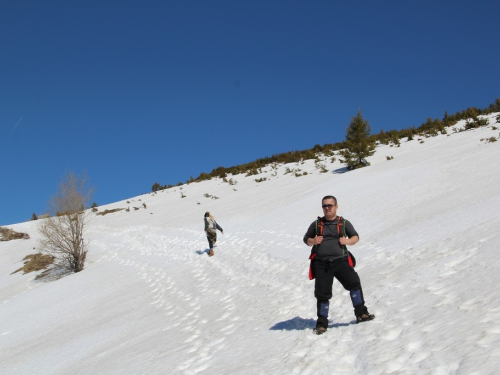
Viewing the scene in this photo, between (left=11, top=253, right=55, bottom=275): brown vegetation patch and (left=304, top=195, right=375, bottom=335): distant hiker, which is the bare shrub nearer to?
(left=11, top=253, right=55, bottom=275): brown vegetation patch

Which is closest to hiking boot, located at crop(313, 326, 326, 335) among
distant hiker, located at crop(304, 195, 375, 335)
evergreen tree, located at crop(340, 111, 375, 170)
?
distant hiker, located at crop(304, 195, 375, 335)

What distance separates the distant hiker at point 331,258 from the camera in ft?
15.1

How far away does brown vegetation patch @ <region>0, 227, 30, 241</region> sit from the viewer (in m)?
29.8

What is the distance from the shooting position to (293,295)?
7246 millimetres

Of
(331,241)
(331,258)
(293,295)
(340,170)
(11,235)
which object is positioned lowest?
(293,295)

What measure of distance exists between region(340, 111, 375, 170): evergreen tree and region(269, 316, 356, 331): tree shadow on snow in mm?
18577

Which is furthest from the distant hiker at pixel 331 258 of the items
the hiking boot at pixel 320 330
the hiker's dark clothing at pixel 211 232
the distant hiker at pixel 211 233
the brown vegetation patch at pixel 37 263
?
the brown vegetation patch at pixel 37 263

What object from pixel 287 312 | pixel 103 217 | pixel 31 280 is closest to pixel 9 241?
pixel 103 217

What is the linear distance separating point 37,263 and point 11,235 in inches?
503

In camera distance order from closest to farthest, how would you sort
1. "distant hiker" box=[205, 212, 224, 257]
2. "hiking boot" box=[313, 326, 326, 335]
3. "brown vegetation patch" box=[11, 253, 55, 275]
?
"hiking boot" box=[313, 326, 326, 335]
"distant hiker" box=[205, 212, 224, 257]
"brown vegetation patch" box=[11, 253, 55, 275]

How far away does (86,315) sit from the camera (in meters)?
10.1

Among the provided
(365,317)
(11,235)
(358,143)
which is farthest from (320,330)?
(11,235)

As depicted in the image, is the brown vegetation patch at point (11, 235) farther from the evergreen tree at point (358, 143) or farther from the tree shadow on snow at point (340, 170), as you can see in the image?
the evergreen tree at point (358, 143)

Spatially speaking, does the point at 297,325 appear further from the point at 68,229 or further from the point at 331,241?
the point at 68,229
